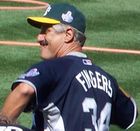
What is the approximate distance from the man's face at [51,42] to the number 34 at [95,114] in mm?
339

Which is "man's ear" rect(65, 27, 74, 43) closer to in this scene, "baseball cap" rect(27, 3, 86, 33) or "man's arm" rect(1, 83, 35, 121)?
"baseball cap" rect(27, 3, 86, 33)

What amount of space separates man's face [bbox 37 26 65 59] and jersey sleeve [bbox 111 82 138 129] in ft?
1.65

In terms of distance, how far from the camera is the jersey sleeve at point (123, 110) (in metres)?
4.57

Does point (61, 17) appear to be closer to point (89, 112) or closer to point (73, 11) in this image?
point (73, 11)

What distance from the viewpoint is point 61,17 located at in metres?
4.31

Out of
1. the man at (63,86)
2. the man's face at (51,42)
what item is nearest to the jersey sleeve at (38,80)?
the man at (63,86)

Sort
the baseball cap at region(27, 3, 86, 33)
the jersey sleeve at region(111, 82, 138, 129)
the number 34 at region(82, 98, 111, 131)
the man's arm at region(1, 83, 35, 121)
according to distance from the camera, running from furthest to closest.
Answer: the jersey sleeve at region(111, 82, 138, 129) < the baseball cap at region(27, 3, 86, 33) < the number 34 at region(82, 98, 111, 131) < the man's arm at region(1, 83, 35, 121)

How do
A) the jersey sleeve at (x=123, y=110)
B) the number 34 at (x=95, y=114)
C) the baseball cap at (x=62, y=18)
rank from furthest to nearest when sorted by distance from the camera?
the jersey sleeve at (x=123, y=110) < the baseball cap at (x=62, y=18) < the number 34 at (x=95, y=114)

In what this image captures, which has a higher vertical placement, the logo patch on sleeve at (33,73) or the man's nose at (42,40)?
the man's nose at (42,40)

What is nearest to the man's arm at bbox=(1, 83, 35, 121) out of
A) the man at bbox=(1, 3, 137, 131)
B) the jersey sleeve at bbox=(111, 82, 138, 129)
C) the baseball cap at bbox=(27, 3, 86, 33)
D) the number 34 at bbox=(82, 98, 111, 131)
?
the man at bbox=(1, 3, 137, 131)

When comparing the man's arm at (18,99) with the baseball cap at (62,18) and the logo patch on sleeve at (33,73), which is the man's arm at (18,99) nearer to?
the logo patch on sleeve at (33,73)

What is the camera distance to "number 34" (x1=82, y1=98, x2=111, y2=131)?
4191 millimetres

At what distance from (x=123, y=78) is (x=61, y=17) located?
22.0 feet

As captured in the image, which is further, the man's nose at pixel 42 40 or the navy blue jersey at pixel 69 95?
the man's nose at pixel 42 40
